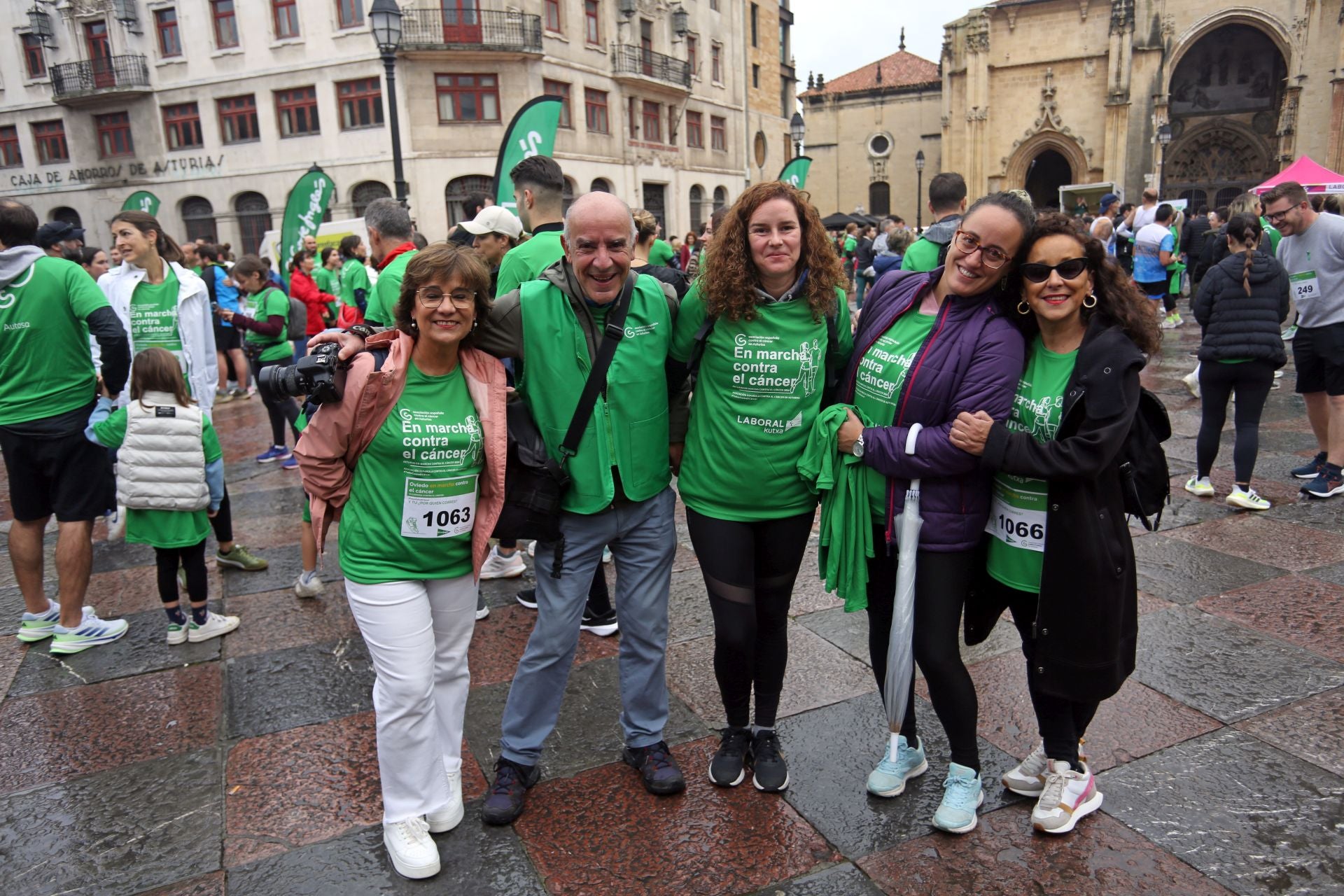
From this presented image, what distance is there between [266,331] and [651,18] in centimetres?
3301

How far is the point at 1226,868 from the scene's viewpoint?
8.45 ft

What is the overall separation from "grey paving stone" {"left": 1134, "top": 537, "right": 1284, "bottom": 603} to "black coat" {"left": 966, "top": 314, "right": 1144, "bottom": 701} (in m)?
2.10

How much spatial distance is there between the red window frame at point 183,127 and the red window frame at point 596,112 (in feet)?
44.6

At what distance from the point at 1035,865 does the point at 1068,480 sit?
3.78 feet

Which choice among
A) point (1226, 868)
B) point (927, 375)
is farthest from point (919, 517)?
point (1226, 868)

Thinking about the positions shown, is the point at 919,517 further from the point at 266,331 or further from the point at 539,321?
the point at 266,331

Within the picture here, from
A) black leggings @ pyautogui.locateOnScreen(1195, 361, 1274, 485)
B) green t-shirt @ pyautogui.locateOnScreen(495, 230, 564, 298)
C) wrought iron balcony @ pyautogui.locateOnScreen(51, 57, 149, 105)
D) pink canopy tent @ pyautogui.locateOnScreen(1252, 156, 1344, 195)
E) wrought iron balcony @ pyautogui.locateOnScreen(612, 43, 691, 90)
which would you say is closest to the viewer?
green t-shirt @ pyautogui.locateOnScreen(495, 230, 564, 298)

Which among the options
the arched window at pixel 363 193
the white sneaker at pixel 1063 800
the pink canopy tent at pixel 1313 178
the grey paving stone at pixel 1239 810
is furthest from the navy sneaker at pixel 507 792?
the arched window at pixel 363 193

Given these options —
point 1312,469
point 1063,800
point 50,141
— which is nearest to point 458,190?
point 50,141

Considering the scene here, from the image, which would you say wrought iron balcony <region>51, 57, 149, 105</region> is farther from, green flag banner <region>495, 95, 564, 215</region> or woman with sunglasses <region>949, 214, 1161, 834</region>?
woman with sunglasses <region>949, 214, 1161, 834</region>

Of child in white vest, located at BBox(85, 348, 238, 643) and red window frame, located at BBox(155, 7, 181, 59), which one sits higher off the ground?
red window frame, located at BBox(155, 7, 181, 59)

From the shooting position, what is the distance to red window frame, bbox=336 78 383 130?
29328mm

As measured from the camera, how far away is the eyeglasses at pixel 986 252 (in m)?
2.63

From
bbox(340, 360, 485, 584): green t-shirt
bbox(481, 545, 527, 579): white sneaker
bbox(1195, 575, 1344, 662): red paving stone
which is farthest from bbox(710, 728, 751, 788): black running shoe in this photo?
bbox(1195, 575, 1344, 662): red paving stone
